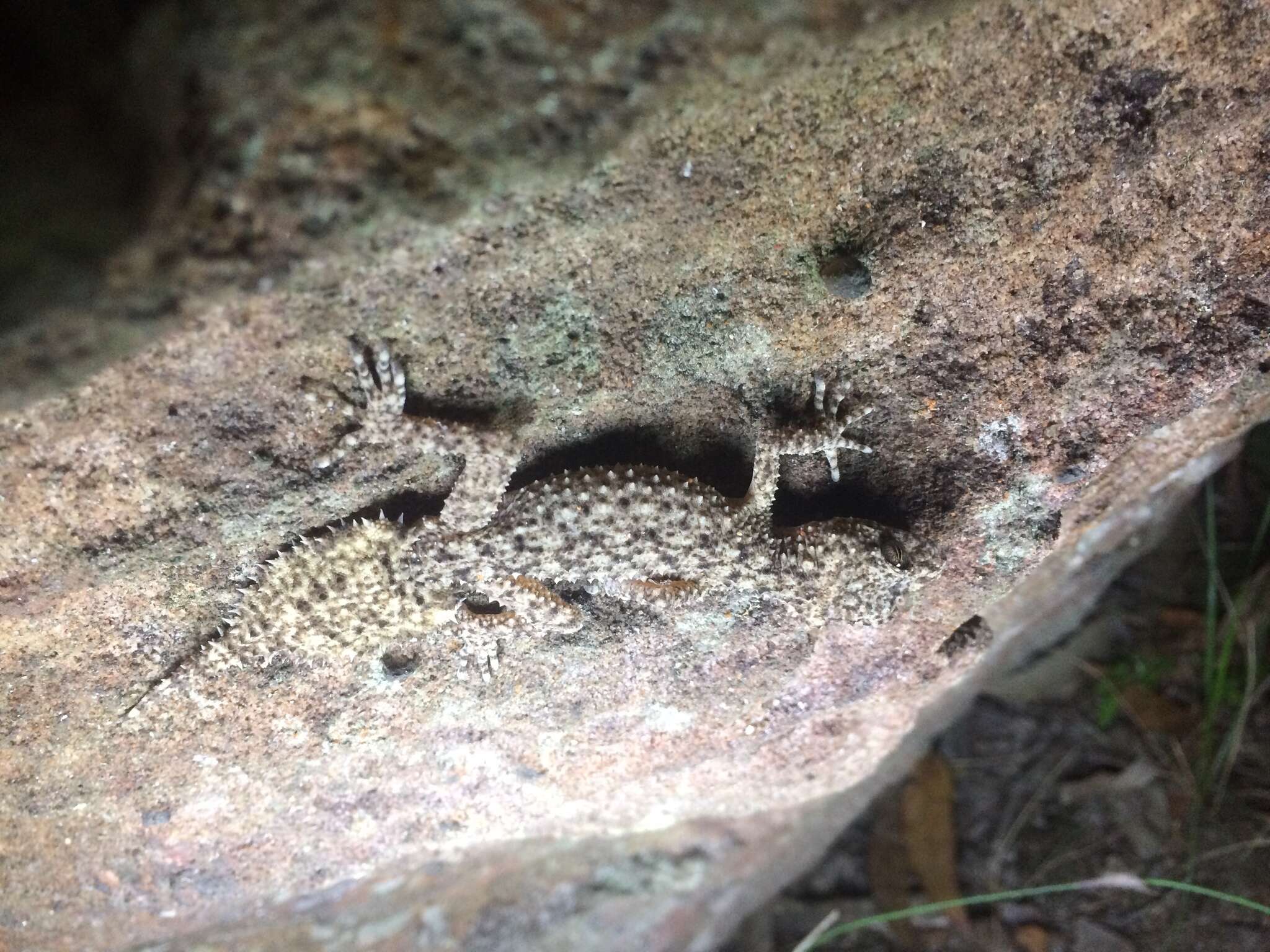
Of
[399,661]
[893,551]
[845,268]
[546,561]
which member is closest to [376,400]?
[546,561]

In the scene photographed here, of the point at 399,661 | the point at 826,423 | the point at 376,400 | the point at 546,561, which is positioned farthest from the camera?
the point at 399,661

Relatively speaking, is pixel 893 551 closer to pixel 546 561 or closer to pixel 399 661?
pixel 546 561

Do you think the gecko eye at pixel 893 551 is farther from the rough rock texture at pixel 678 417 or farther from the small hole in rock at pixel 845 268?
the small hole in rock at pixel 845 268

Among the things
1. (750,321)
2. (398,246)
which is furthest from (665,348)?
(398,246)

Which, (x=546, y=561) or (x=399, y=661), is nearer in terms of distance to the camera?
(x=546, y=561)

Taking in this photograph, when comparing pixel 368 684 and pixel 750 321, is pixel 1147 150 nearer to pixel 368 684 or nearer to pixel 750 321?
pixel 750 321

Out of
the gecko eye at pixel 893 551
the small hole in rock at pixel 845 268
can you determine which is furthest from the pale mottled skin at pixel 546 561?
the small hole in rock at pixel 845 268
